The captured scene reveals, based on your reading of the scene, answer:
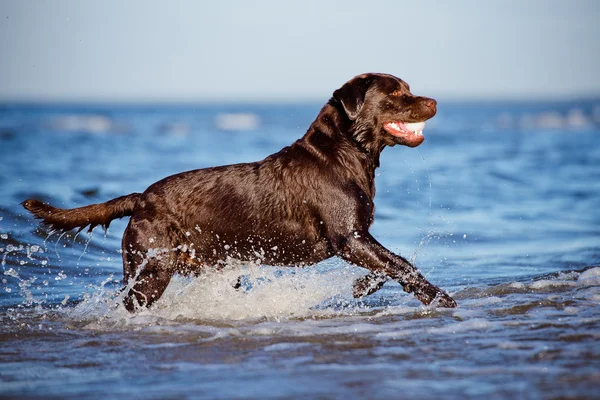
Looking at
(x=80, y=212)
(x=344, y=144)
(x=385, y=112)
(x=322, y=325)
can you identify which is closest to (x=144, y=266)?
(x=80, y=212)

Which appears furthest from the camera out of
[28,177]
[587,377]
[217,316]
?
[28,177]

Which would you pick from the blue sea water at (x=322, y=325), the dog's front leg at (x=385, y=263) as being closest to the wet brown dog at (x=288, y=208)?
the dog's front leg at (x=385, y=263)

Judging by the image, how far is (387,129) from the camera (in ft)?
21.6

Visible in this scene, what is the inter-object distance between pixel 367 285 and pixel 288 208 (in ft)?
3.47

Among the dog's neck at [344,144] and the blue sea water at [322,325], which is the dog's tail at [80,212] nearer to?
the blue sea water at [322,325]

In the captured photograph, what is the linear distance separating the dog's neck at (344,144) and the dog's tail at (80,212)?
161 centimetres

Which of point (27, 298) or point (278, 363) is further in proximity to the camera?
point (27, 298)

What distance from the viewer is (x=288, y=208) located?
6418 mm

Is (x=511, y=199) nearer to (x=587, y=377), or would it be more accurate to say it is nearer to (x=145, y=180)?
(x=145, y=180)

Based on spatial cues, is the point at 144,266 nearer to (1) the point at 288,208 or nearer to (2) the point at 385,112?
(1) the point at 288,208

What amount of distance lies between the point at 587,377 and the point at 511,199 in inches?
448

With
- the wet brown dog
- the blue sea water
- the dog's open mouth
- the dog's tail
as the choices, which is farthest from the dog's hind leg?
the dog's open mouth

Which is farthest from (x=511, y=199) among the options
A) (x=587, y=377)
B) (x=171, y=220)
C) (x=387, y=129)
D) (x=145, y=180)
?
(x=587, y=377)

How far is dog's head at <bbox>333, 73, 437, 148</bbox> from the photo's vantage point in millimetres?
6547
